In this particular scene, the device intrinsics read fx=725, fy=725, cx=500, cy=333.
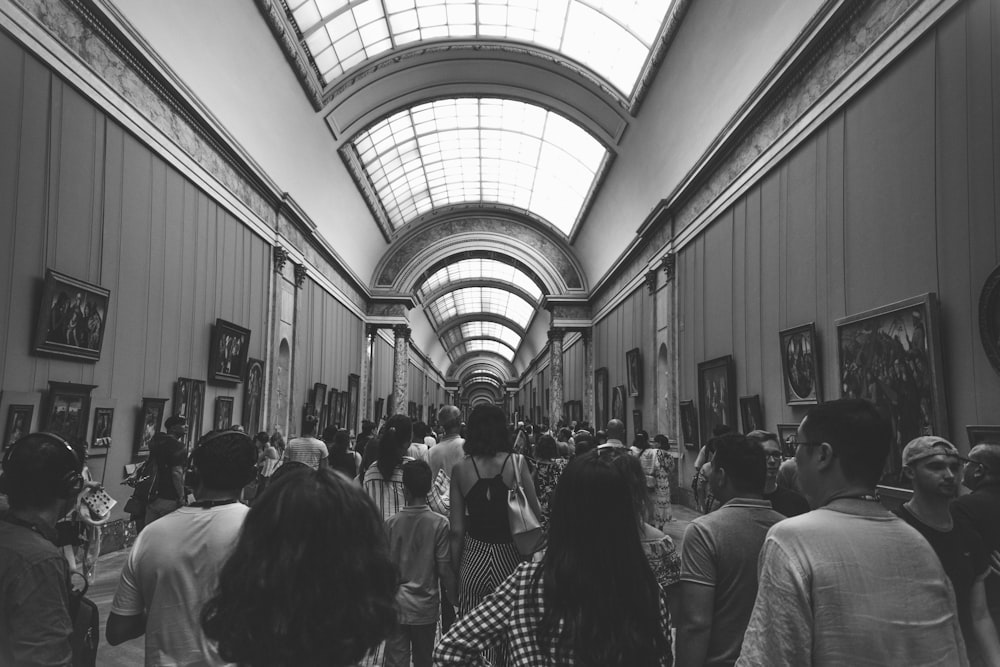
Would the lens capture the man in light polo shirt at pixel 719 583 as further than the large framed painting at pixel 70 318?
No

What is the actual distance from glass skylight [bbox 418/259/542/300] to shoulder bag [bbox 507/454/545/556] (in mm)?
37813

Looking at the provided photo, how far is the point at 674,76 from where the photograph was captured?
15.0m

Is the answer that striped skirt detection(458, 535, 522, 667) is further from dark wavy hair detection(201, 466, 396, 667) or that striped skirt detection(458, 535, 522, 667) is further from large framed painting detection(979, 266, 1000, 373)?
large framed painting detection(979, 266, 1000, 373)

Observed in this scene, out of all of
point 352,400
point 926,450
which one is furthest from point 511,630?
point 352,400

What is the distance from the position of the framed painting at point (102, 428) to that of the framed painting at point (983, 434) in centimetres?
964

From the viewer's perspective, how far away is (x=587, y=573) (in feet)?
7.02

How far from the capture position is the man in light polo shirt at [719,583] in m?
2.80

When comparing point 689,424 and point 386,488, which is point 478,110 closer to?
point 689,424

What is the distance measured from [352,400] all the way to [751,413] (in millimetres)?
18606

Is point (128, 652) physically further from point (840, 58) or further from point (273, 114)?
point (273, 114)

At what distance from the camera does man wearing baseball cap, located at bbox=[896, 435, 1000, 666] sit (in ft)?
10.2

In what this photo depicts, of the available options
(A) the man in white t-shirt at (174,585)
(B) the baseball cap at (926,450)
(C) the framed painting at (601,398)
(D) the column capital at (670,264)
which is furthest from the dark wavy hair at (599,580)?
(C) the framed painting at (601,398)

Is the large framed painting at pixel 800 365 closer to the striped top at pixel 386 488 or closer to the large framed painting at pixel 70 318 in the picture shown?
the striped top at pixel 386 488

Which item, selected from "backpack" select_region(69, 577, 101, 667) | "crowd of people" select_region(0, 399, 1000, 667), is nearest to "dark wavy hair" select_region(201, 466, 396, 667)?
"crowd of people" select_region(0, 399, 1000, 667)
